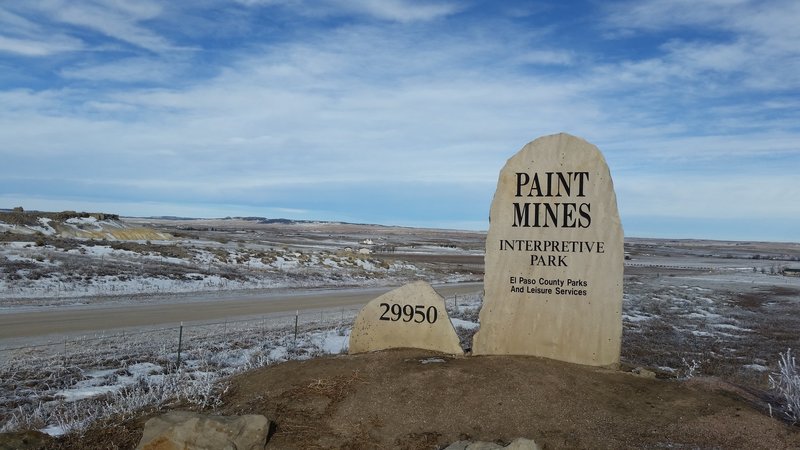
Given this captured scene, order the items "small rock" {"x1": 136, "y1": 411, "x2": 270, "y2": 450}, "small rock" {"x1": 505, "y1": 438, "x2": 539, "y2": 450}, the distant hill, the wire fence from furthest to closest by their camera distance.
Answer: the distant hill → the wire fence → "small rock" {"x1": 136, "y1": 411, "x2": 270, "y2": 450} → "small rock" {"x1": 505, "y1": 438, "x2": 539, "y2": 450}

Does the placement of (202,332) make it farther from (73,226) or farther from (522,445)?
(73,226)

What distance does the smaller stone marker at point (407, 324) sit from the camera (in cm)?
924

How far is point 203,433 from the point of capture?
18.8 ft

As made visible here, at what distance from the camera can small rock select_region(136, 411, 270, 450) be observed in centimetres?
568

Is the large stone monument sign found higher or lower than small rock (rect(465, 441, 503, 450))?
higher

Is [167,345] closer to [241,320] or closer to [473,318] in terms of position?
[241,320]

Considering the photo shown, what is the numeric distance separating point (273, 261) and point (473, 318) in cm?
2545

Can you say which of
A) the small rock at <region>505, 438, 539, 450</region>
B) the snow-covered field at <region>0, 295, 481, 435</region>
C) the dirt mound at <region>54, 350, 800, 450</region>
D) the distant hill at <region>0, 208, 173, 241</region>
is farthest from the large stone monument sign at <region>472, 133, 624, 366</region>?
the distant hill at <region>0, 208, 173, 241</region>

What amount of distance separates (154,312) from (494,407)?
17.4m

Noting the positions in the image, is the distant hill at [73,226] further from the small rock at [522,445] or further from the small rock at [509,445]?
the small rock at [522,445]

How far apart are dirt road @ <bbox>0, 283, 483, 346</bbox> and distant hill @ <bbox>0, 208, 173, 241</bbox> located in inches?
1221

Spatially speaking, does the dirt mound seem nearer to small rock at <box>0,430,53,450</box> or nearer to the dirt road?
small rock at <box>0,430,53,450</box>

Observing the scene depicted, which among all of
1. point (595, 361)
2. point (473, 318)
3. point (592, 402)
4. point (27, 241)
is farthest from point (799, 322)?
point (27, 241)

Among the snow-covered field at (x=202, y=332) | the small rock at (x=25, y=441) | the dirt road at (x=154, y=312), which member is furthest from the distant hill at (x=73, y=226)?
the small rock at (x=25, y=441)
